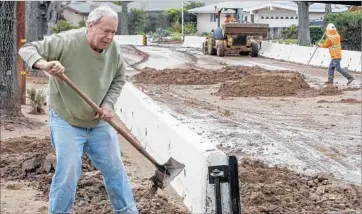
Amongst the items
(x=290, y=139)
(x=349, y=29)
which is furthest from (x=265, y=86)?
(x=349, y=29)

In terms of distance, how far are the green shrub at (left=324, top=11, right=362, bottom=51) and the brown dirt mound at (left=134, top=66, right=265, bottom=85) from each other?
11989 millimetres

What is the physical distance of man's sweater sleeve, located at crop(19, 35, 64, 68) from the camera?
16.9 ft

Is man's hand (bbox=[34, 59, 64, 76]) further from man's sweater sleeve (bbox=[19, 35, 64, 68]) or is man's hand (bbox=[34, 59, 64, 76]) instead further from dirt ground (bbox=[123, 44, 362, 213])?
dirt ground (bbox=[123, 44, 362, 213])

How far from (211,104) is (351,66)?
36.2 ft

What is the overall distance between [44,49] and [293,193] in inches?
147

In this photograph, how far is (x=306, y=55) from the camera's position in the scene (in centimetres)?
3106

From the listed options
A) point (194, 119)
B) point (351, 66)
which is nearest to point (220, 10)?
point (351, 66)

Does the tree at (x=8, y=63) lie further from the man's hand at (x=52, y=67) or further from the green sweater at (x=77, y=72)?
the man's hand at (x=52, y=67)

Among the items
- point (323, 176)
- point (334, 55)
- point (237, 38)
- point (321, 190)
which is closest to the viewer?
point (321, 190)

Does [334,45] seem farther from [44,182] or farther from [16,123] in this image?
[44,182]

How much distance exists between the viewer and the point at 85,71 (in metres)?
5.48

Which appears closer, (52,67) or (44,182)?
(52,67)

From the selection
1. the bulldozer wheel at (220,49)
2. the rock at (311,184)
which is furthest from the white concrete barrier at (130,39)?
the rock at (311,184)

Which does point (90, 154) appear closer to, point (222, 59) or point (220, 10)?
point (222, 59)
